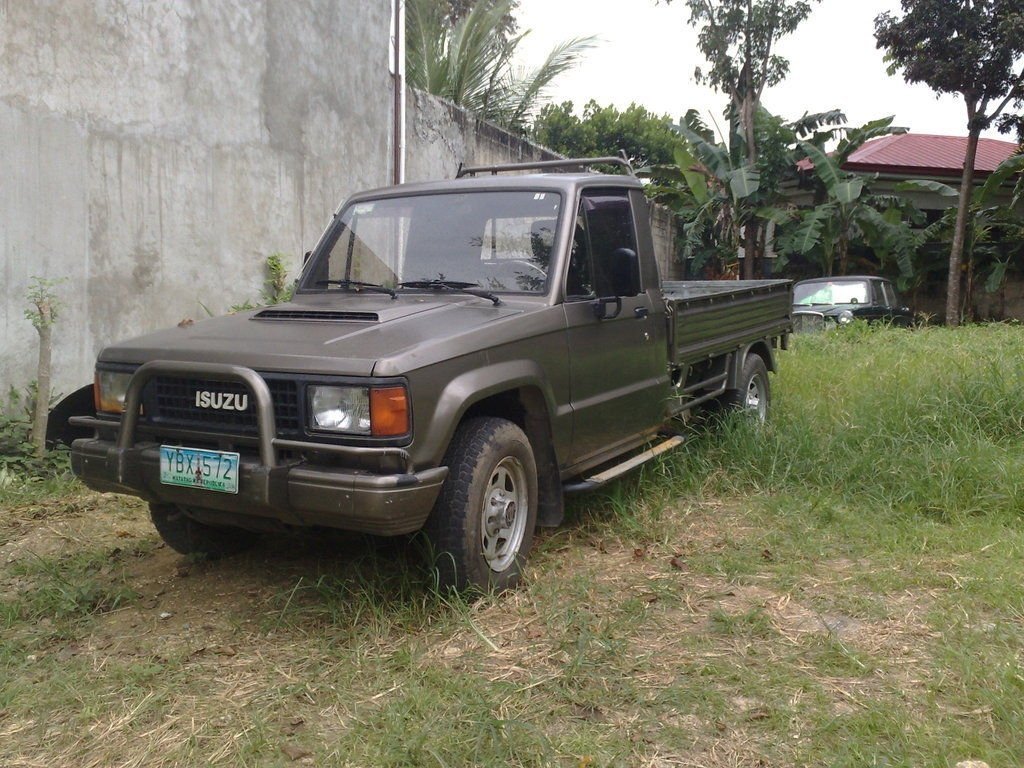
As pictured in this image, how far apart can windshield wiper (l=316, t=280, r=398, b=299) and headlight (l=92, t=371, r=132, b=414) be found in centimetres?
121

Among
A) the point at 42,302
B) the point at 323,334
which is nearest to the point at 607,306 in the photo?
the point at 323,334

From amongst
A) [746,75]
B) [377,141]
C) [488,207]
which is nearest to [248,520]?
[488,207]

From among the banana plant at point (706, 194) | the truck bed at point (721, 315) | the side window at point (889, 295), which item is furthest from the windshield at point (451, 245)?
the banana plant at point (706, 194)

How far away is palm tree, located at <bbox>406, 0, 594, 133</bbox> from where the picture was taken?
13836 mm

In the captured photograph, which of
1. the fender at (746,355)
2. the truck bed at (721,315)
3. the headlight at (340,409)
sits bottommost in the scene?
the fender at (746,355)

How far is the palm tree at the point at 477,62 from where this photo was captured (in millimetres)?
13836

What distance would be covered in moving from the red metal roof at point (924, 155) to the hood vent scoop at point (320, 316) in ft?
61.5

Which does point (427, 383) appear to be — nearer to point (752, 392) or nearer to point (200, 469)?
point (200, 469)

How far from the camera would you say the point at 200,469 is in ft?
11.5

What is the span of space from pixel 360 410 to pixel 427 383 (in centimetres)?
27

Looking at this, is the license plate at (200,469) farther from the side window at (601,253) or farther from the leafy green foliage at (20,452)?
the leafy green foliage at (20,452)

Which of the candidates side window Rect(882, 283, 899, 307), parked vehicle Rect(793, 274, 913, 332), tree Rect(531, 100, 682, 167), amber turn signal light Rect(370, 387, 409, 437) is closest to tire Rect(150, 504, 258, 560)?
amber turn signal light Rect(370, 387, 409, 437)

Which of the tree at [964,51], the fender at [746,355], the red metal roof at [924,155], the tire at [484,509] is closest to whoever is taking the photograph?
the tire at [484,509]

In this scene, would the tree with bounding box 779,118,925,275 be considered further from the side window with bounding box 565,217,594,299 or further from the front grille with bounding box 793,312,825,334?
the side window with bounding box 565,217,594,299
